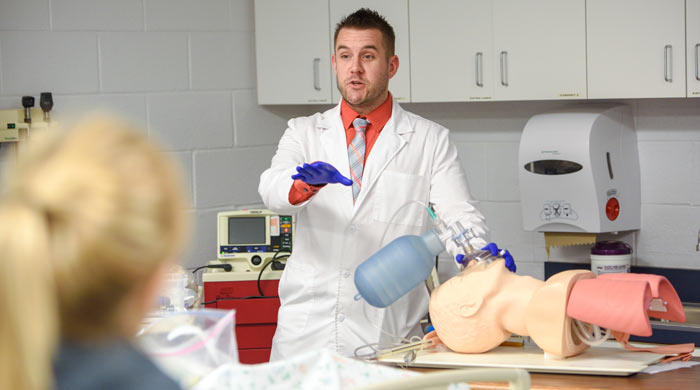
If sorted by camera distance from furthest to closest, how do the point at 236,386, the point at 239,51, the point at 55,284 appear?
1. the point at 239,51
2. the point at 236,386
3. the point at 55,284

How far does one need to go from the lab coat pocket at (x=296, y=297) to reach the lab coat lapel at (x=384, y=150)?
25 cm

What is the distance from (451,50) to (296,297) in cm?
122

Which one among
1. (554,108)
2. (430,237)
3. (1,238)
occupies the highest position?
(554,108)

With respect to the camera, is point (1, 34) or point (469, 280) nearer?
point (469, 280)

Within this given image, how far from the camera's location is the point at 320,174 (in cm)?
188

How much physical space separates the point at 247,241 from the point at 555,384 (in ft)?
4.93

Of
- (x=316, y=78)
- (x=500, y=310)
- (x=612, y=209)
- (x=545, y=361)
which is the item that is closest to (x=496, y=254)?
(x=500, y=310)

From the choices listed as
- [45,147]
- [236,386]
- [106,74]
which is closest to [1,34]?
[106,74]

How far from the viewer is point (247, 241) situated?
2.86 meters

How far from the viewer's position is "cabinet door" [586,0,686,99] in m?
A: 2.62

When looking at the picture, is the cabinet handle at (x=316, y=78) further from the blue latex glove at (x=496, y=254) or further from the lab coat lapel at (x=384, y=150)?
the blue latex glove at (x=496, y=254)

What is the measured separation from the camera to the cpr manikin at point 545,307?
1.59m

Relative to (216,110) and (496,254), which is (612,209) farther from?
(216,110)

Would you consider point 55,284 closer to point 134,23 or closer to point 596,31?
point 596,31
